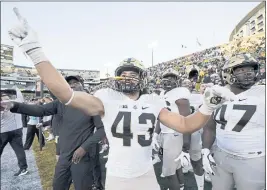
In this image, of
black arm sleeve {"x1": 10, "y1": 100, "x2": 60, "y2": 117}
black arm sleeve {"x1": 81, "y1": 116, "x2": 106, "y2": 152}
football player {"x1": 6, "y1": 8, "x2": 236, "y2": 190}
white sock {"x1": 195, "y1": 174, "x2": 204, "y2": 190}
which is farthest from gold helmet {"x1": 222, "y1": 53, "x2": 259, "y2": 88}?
white sock {"x1": 195, "y1": 174, "x2": 204, "y2": 190}

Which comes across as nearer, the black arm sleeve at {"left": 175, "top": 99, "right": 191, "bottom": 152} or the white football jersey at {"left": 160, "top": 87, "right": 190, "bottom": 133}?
the black arm sleeve at {"left": 175, "top": 99, "right": 191, "bottom": 152}

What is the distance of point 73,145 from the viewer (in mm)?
2883

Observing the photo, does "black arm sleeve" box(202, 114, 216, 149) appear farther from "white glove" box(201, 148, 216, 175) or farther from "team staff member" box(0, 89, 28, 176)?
"team staff member" box(0, 89, 28, 176)

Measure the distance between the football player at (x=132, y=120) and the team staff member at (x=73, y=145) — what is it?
0.92 meters

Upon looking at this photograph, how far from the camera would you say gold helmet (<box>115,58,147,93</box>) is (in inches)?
78.7

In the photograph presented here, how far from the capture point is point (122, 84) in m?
2.00

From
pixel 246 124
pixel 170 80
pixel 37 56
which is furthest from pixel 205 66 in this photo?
pixel 37 56

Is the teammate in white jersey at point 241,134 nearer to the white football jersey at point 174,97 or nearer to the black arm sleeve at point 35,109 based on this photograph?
the white football jersey at point 174,97

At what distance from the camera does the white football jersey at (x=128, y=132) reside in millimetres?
1861

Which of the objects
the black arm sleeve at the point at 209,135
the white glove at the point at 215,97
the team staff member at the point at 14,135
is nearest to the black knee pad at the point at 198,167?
the black arm sleeve at the point at 209,135

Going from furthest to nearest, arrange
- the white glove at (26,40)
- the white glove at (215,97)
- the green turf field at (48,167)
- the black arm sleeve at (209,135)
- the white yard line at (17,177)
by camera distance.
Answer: the white yard line at (17,177) < the green turf field at (48,167) < the black arm sleeve at (209,135) < the white glove at (215,97) < the white glove at (26,40)

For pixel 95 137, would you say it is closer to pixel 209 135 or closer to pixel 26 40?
pixel 209 135

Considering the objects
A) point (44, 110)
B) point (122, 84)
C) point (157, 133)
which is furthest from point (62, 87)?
point (157, 133)

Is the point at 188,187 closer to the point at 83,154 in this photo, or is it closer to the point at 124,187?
the point at 83,154
